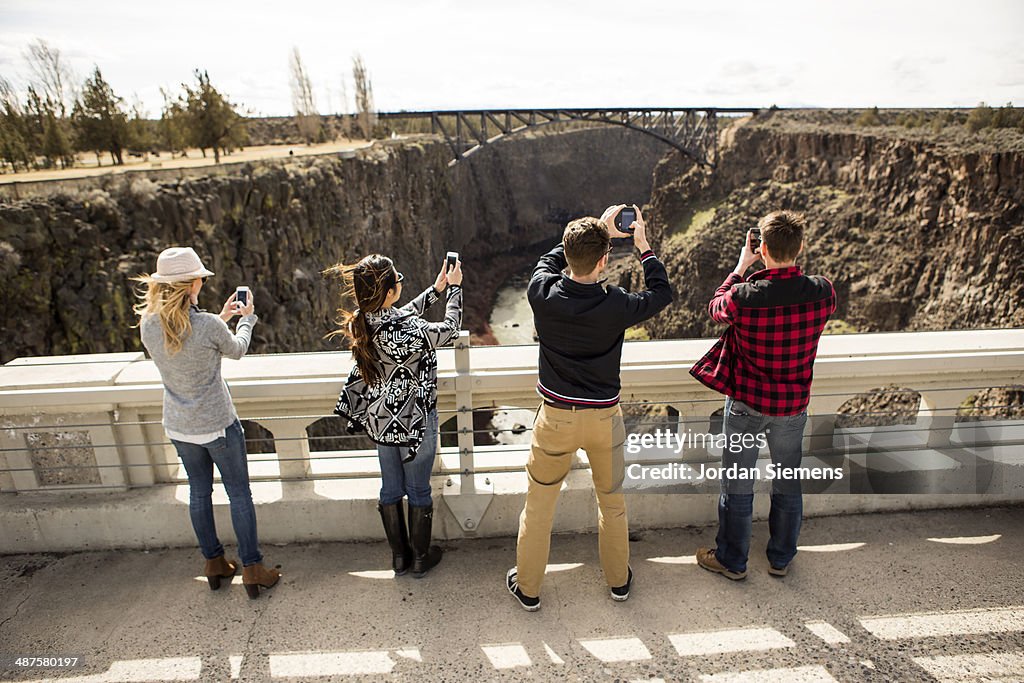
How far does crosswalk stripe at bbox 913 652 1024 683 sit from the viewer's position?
253 centimetres

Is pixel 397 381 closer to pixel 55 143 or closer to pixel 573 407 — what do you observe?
pixel 573 407

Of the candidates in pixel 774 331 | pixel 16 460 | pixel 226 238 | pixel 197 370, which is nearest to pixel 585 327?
pixel 774 331

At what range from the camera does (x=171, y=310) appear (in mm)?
2646

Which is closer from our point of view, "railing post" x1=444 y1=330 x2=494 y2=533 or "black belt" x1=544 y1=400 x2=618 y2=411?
"black belt" x1=544 y1=400 x2=618 y2=411

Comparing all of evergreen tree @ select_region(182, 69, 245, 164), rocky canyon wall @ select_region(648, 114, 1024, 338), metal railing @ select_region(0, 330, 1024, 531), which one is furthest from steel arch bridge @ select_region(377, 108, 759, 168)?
metal railing @ select_region(0, 330, 1024, 531)

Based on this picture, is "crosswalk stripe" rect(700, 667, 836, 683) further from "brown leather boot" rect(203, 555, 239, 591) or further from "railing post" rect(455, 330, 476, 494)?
"brown leather boot" rect(203, 555, 239, 591)

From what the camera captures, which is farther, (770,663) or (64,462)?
(64,462)

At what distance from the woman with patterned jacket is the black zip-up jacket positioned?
443mm

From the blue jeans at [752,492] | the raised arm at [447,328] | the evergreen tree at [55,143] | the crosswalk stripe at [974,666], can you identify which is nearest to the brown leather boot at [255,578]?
the raised arm at [447,328]

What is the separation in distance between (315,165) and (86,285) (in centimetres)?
1186

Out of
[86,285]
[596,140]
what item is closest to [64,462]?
[86,285]

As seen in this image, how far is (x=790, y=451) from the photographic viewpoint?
2.96 metres

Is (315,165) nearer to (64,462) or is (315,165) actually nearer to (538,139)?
(64,462)

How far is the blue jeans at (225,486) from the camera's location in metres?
2.89
